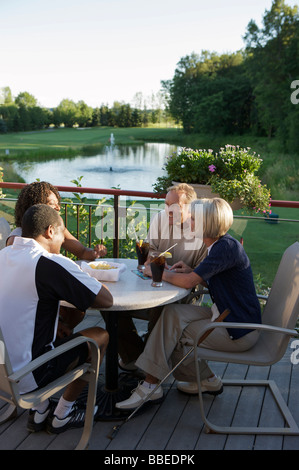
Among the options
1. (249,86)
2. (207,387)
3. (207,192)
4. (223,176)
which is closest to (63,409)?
(207,387)

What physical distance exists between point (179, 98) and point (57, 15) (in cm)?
2175

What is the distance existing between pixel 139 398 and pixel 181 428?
288 mm

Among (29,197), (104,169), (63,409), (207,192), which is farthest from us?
(104,169)

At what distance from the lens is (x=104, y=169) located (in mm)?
31469

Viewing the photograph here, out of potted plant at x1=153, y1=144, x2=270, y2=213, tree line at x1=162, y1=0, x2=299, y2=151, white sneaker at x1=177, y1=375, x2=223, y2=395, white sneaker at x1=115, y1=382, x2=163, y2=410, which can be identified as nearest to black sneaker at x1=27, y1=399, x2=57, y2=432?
white sneaker at x1=115, y1=382, x2=163, y2=410

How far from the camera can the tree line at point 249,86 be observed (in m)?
35.8

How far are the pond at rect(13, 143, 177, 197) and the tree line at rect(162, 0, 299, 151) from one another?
10.3 m

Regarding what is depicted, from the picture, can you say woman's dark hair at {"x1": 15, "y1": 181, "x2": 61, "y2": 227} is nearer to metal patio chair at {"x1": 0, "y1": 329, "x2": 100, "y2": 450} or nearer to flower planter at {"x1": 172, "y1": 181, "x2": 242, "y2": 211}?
metal patio chair at {"x1": 0, "y1": 329, "x2": 100, "y2": 450}

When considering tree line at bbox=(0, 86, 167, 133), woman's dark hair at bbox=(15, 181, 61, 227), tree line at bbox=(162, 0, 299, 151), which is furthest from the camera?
tree line at bbox=(162, 0, 299, 151)

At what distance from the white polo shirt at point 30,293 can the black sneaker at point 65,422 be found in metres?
0.47

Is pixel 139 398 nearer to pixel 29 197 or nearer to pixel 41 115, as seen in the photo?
pixel 29 197

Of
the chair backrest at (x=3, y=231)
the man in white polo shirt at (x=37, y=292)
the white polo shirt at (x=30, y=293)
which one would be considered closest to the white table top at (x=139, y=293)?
the man in white polo shirt at (x=37, y=292)

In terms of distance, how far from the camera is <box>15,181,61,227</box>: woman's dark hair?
8.78 ft

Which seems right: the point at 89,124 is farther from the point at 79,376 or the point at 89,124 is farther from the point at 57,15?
the point at 79,376
